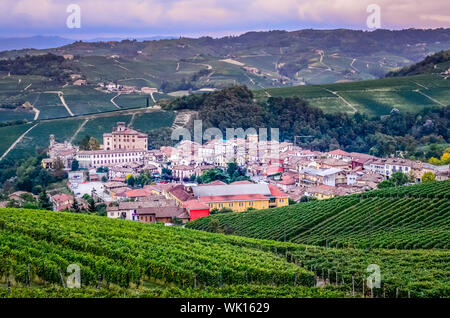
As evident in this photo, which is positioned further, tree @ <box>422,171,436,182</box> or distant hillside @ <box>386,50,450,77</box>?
distant hillside @ <box>386,50,450,77</box>

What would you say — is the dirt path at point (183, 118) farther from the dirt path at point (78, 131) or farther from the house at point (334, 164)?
the house at point (334, 164)

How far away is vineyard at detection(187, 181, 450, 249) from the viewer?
2361cm

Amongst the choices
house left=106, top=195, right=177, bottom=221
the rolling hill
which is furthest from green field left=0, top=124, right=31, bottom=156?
the rolling hill

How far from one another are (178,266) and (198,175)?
105ft

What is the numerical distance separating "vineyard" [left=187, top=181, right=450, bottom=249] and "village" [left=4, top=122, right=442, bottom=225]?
165 inches

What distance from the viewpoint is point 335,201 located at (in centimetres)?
3216

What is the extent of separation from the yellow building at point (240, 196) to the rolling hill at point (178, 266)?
15.1 meters

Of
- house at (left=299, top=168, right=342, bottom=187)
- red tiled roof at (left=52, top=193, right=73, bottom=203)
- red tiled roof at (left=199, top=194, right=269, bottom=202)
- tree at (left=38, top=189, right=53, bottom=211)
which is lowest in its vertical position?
house at (left=299, top=168, right=342, bottom=187)

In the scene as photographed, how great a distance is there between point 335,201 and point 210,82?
76.1 metres

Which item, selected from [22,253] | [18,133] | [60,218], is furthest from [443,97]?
[22,253]

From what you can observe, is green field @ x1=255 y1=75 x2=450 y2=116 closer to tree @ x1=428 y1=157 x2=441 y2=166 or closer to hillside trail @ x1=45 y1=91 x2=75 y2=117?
hillside trail @ x1=45 y1=91 x2=75 y2=117

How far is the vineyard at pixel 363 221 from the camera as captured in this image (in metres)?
23.6

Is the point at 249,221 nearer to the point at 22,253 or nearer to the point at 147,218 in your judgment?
the point at 147,218

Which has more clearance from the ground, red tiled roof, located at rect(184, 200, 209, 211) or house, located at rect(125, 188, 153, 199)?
red tiled roof, located at rect(184, 200, 209, 211)
